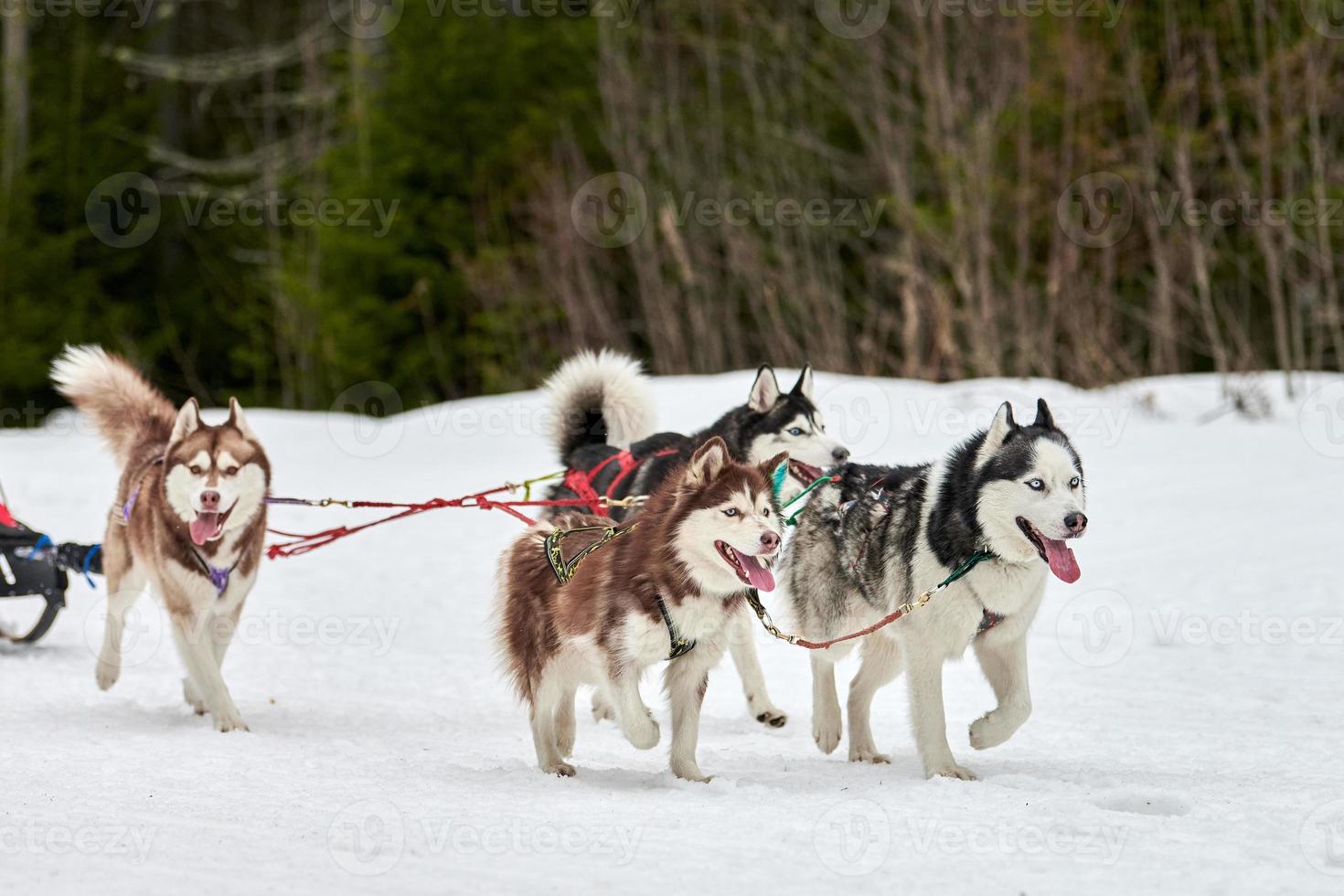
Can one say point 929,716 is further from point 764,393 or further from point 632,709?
point 764,393

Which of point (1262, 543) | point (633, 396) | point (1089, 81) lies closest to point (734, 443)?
point (633, 396)

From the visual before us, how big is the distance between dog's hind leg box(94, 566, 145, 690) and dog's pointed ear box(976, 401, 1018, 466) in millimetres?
3569

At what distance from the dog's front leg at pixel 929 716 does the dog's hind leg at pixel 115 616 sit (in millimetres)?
3334

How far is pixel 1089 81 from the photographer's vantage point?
44.2 ft

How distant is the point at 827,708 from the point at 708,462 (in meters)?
1.18

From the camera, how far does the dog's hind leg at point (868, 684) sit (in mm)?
4816

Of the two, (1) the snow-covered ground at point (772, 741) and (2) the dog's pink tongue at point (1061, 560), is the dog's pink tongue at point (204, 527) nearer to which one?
(1) the snow-covered ground at point (772, 741)

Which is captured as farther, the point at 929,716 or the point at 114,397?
the point at 114,397

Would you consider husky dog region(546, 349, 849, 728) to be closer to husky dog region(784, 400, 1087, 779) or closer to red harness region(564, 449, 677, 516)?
red harness region(564, 449, 677, 516)

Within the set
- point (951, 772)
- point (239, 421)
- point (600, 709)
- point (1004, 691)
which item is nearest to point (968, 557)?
point (1004, 691)

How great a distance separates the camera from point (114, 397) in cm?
606

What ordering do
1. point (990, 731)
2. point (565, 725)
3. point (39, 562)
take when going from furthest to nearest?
1. point (39, 562)
2. point (565, 725)
3. point (990, 731)

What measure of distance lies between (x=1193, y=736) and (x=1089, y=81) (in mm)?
9778

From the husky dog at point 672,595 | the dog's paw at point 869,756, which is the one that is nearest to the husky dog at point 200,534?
the husky dog at point 672,595
